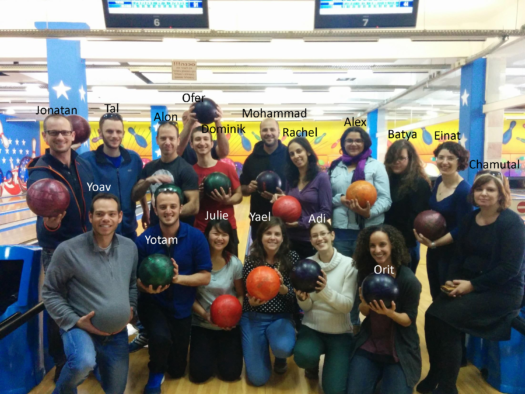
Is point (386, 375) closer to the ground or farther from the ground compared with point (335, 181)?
closer to the ground

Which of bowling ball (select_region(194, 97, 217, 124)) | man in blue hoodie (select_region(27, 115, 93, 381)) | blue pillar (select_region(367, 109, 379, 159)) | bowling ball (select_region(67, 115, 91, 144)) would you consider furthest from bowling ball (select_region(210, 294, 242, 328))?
blue pillar (select_region(367, 109, 379, 159))

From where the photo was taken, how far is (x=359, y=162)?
2.21 meters

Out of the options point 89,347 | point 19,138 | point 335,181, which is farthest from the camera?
point 19,138

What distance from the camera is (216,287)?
78.8 inches

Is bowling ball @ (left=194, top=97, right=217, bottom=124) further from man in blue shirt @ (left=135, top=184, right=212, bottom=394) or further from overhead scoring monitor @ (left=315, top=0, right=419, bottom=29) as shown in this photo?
overhead scoring monitor @ (left=315, top=0, right=419, bottom=29)

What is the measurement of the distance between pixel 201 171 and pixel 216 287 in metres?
0.69

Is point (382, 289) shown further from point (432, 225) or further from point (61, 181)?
point (61, 181)

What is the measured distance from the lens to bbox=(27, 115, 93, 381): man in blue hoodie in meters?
1.83

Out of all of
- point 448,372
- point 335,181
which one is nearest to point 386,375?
point 448,372

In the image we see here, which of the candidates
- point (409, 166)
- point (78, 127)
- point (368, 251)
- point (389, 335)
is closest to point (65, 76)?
point (78, 127)

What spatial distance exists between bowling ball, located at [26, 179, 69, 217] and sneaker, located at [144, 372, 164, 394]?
35.1 inches

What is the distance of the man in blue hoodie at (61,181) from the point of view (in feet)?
6.00

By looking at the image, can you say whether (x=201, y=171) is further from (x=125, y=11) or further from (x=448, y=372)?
(x=448, y=372)

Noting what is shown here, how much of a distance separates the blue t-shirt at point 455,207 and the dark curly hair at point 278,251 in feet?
2.74
